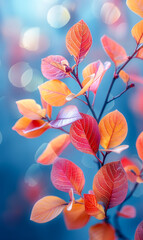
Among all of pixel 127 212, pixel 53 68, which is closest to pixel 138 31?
pixel 53 68

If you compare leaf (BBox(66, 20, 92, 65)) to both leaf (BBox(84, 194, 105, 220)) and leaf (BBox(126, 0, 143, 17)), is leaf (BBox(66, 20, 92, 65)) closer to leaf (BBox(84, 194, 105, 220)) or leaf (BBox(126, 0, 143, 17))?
leaf (BBox(126, 0, 143, 17))

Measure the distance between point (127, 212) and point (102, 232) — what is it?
0.11m

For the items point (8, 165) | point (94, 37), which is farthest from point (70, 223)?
point (94, 37)

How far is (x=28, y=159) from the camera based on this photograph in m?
0.55

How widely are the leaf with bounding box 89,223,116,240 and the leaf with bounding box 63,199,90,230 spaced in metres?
0.02

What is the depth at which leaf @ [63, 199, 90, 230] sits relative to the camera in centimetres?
38

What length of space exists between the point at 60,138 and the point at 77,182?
0.35ft

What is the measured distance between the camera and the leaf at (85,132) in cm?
30

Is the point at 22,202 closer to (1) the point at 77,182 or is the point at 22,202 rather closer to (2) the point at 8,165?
(2) the point at 8,165

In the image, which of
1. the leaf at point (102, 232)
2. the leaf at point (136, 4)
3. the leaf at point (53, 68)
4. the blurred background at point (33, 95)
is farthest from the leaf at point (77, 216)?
the leaf at point (136, 4)

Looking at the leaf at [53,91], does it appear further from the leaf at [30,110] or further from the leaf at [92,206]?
the leaf at [92,206]

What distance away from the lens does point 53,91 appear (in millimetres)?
341

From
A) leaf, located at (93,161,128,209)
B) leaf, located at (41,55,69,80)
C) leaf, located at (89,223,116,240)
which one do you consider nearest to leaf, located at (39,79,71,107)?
leaf, located at (41,55,69,80)

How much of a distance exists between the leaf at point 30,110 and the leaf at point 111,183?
0.15m
